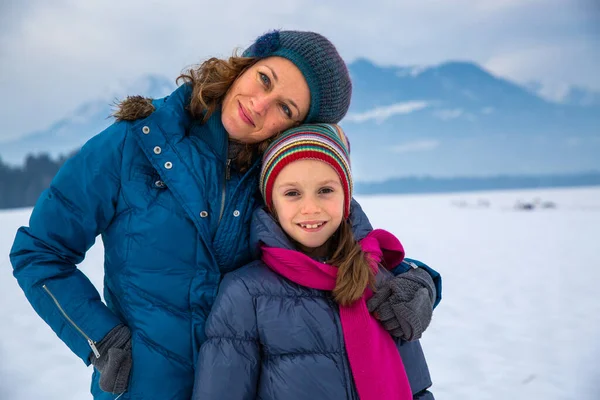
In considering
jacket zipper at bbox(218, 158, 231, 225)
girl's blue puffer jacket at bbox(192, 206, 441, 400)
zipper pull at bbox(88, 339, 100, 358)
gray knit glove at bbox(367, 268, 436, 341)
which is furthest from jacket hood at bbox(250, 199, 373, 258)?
zipper pull at bbox(88, 339, 100, 358)

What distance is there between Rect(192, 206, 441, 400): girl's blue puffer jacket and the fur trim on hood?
57 cm

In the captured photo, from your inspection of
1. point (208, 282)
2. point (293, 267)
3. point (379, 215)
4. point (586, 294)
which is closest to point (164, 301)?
point (208, 282)

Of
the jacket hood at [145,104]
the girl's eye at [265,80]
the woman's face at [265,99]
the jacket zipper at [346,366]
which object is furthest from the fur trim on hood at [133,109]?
the jacket zipper at [346,366]

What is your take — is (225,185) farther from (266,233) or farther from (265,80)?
(265,80)

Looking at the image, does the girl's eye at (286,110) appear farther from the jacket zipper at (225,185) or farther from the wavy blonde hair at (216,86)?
the jacket zipper at (225,185)

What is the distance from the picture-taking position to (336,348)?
58.2 inches

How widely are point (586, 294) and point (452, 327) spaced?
2072mm

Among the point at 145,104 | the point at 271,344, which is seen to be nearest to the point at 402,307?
the point at 271,344

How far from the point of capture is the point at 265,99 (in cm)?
163

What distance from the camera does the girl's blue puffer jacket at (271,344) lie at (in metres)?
1.40

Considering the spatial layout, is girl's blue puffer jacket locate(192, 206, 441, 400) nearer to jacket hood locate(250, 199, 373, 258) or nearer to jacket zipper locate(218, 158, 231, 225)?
jacket hood locate(250, 199, 373, 258)

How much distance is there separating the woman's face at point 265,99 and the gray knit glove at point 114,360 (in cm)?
75

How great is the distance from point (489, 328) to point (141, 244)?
3.52m

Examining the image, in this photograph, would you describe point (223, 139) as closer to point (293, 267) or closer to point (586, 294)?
point (293, 267)
